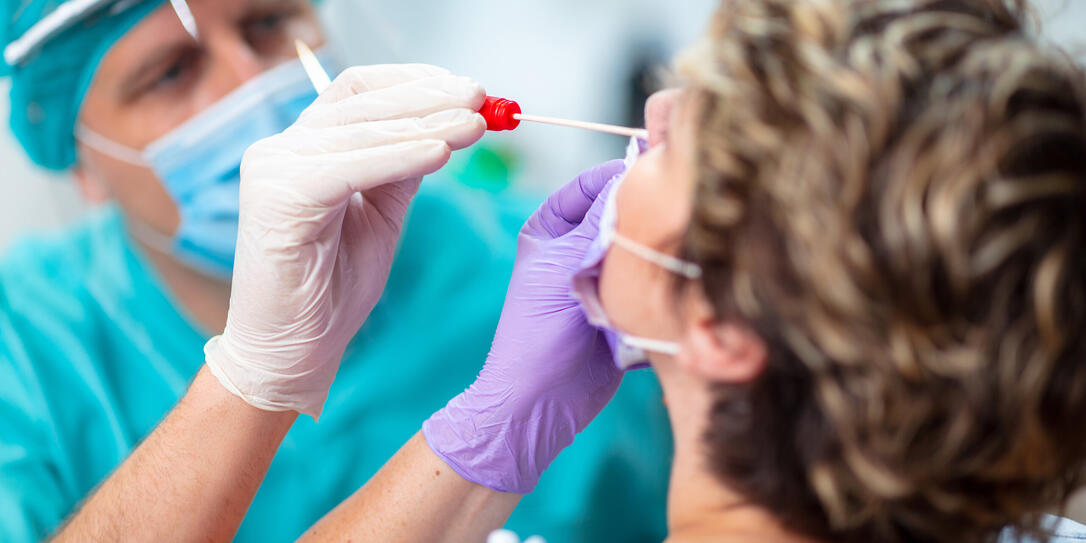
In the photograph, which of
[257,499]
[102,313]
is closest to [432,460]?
[257,499]

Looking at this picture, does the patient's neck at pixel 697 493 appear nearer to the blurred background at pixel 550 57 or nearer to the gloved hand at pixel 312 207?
the gloved hand at pixel 312 207

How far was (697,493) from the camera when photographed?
1014mm

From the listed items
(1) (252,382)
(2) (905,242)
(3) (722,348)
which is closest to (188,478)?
(1) (252,382)

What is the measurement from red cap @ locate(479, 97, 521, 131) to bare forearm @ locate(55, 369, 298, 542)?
59 cm

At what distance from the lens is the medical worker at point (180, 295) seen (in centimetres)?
170

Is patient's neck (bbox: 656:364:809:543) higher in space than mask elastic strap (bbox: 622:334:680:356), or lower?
lower

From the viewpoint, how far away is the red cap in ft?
4.09

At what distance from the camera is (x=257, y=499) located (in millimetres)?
1733

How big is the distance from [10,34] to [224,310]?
0.74m

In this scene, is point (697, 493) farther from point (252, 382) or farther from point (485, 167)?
point (485, 167)

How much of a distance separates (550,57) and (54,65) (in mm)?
1361

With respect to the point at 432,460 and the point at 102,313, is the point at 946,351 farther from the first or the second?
the point at 102,313

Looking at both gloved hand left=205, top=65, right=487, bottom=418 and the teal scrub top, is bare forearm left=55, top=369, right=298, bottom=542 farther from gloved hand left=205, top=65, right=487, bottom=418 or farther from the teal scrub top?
the teal scrub top

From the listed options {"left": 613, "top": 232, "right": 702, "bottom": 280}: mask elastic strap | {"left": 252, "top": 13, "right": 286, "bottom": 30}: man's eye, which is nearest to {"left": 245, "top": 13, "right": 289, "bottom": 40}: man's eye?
{"left": 252, "top": 13, "right": 286, "bottom": 30}: man's eye
